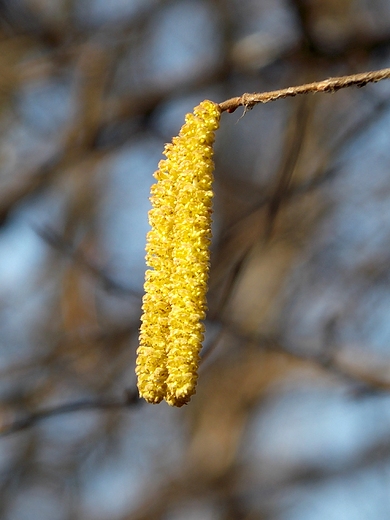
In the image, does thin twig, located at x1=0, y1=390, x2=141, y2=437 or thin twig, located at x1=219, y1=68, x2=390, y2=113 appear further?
thin twig, located at x1=0, y1=390, x2=141, y2=437

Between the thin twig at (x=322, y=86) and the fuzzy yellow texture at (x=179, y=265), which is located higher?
the thin twig at (x=322, y=86)

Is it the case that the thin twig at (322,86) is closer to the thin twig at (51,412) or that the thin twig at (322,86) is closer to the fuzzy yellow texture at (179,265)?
the fuzzy yellow texture at (179,265)

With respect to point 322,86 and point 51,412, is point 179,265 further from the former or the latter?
point 51,412

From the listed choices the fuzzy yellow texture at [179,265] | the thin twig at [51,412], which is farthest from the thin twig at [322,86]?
the thin twig at [51,412]

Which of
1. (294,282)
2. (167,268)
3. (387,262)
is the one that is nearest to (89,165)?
(294,282)

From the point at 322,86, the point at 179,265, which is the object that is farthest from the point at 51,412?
the point at 322,86

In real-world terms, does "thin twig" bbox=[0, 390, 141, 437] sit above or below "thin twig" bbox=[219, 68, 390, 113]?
below

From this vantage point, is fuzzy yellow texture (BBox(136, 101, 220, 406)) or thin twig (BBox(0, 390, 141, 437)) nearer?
fuzzy yellow texture (BBox(136, 101, 220, 406))

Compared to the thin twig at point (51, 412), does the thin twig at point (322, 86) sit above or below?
above

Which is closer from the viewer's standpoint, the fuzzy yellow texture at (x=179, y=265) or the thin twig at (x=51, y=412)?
the fuzzy yellow texture at (x=179, y=265)

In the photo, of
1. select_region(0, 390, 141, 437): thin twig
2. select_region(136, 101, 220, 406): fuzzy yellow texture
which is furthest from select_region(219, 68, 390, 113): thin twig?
select_region(0, 390, 141, 437): thin twig

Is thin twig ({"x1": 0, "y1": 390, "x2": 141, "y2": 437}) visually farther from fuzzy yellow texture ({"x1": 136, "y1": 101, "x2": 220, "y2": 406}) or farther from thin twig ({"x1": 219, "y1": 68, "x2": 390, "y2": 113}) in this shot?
thin twig ({"x1": 219, "y1": 68, "x2": 390, "y2": 113})
